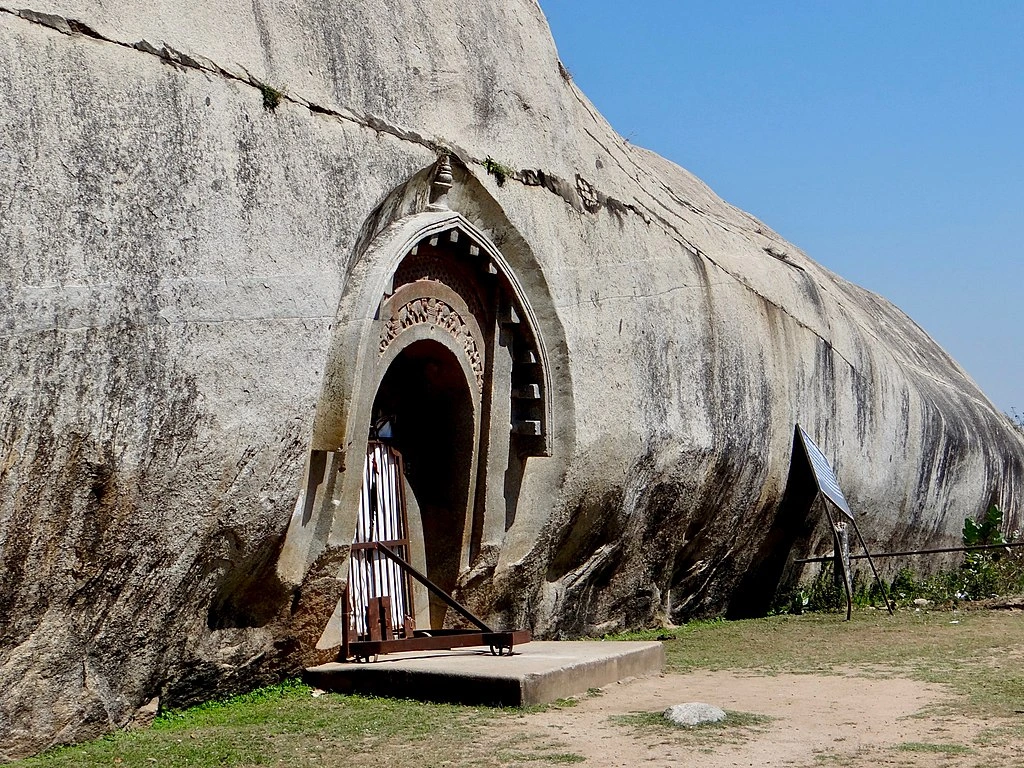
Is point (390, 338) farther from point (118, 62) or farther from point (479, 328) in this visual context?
point (118, 62)

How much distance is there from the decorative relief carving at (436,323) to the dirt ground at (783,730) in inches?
94.3

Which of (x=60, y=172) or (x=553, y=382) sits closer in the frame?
(x=60, y=172)

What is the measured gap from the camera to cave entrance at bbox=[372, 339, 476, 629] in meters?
8.61

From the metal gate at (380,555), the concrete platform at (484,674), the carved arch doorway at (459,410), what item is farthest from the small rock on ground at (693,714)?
the carved arch doorway at (459,410)

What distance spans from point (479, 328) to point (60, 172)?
3780 mm

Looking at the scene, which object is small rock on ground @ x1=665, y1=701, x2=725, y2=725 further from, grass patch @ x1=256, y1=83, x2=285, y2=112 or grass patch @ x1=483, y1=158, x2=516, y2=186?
grass patch @ x1=483, y1=158, x2=516, y2=186

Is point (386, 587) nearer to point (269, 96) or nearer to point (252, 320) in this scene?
point (252, 320)

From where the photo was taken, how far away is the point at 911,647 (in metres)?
9.81

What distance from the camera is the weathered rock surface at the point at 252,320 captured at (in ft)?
17.7

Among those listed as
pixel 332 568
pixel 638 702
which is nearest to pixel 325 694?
pixel 332 568

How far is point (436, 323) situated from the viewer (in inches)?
327

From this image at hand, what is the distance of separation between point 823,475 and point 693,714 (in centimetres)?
701

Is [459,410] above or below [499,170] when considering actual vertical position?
below

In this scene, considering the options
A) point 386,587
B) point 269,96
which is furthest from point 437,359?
point 269,96
